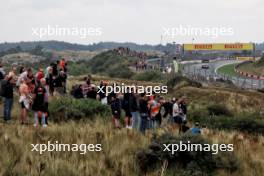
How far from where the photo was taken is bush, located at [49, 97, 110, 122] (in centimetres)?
1842

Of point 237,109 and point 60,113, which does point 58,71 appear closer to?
point 60,113

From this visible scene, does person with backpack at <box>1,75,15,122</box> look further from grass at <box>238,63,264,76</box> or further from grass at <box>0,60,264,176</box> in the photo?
grass at <box>238,63,264,76</box>

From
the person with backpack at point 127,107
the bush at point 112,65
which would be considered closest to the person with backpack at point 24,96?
the person with backpack at point 127,107

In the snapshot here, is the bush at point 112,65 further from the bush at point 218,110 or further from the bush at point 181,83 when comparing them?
the bush at point 218,110

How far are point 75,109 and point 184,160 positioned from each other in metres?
6.54

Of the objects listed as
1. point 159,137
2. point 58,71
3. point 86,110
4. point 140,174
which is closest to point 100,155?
point 140,174

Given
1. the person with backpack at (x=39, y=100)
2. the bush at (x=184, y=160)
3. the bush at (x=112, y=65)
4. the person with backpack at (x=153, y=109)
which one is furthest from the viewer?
the bush at (x=112, y=65)

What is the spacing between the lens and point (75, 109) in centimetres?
1848

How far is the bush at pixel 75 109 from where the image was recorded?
1842 cm

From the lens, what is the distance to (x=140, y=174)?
461 inches

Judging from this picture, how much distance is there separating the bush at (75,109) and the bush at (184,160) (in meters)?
5.75

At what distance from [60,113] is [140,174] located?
24.4 feet

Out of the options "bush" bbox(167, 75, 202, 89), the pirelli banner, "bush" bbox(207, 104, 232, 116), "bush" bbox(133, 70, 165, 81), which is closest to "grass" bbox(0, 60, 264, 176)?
"bush" bbox(207, 104, 232, 116)

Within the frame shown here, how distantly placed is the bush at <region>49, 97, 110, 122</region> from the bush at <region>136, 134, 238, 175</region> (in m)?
5.75
